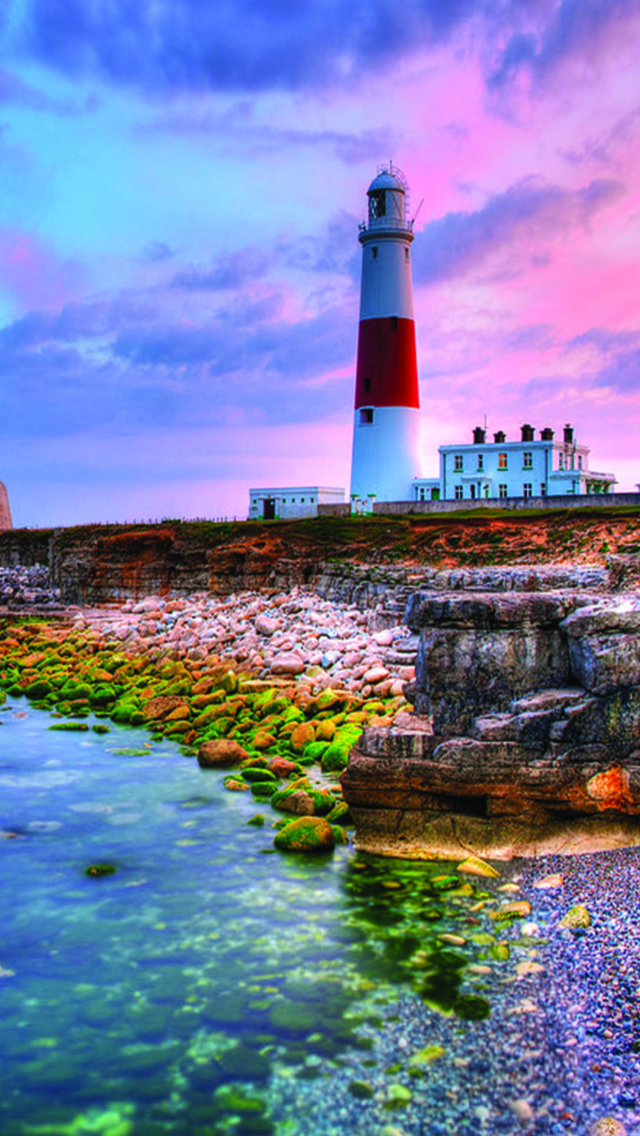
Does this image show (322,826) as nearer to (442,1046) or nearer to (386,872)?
(386,872)

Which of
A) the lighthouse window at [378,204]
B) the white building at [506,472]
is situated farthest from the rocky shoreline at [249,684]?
the lighthouse window at [378,204]

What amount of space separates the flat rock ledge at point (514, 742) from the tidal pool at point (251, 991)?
2.02 ft

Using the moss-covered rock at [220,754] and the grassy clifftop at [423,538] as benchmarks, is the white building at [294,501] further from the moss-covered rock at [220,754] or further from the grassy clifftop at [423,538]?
the moss-covered rock at [220,754]

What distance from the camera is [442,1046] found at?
261 inches

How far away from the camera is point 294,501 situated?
162ft

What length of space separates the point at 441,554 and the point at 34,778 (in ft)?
55.1

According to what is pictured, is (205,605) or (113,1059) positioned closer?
(113,1059)

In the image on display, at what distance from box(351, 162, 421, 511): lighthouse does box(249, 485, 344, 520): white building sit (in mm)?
3249

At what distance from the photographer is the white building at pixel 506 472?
4738 cm

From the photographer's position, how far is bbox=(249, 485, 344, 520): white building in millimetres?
48188

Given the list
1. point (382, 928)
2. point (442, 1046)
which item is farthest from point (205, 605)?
point (442, 1046)

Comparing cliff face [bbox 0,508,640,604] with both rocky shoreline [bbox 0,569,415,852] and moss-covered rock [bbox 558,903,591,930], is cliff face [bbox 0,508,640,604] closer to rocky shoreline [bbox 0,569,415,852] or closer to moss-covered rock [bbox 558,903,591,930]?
rocky shoreline [bbox 0,569,415,852]

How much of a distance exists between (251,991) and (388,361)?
127ft

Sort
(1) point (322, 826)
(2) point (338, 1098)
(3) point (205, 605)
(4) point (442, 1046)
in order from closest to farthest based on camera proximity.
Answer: (2) point (338, 1098)
(4) point (442, 1046)
(1) point (322, 826)
(3) point (205, 605)
